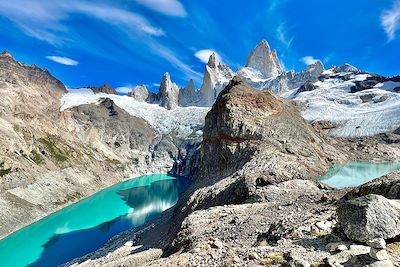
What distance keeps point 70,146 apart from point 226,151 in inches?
4541

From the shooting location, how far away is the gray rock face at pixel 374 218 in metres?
13.6

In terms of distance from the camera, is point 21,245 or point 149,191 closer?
point 21,245

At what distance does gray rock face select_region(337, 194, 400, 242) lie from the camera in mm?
13555

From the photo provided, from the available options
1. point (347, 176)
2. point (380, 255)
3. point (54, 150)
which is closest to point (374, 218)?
point (380, 255)

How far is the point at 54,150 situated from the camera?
14375cm

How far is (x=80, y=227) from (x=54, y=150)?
213 ft

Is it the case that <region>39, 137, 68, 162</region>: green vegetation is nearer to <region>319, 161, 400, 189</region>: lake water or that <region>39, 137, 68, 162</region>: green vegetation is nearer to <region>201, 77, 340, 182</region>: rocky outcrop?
<region>201, 77, 340, 182</region>: rocky outcrop

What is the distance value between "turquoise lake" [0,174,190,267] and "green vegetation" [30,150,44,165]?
67.4 ft

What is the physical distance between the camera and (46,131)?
159250mm

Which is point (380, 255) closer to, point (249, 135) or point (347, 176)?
point (249, 135)

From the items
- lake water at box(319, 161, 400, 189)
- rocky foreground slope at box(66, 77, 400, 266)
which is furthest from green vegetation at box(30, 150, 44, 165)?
lake water at box(319, 161, 400, 189)

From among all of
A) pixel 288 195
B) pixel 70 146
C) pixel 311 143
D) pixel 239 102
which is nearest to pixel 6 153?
pixel 70 146

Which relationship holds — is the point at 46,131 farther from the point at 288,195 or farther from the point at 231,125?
the point at 288,195

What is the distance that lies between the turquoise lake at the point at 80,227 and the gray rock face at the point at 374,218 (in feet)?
193
